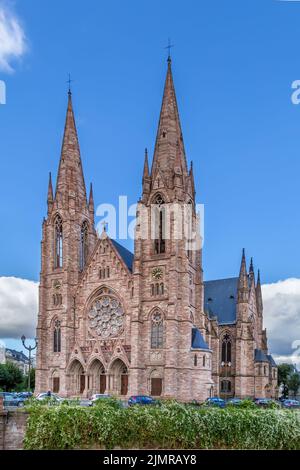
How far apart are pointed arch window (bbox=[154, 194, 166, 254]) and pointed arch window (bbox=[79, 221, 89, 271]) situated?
11285mm

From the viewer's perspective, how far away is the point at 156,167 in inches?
2367

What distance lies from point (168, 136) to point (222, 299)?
79.1 feet

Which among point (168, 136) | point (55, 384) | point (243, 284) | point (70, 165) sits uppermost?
point (168, 136)

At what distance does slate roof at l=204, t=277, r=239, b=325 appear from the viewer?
6906 centimetres

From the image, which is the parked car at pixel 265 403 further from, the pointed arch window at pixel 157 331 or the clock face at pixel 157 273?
the clock face at pixel 157 273

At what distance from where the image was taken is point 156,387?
177 feet

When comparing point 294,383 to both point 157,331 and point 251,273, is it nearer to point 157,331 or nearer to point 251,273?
point 251,273

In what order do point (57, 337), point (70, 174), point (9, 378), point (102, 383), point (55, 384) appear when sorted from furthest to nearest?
point (9, 378), point (70, 174), point (57, 337), point (55, 384), point (102, 383)

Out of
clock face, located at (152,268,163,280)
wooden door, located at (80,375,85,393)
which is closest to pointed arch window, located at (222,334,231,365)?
clock face, located at (152,268,163,280)

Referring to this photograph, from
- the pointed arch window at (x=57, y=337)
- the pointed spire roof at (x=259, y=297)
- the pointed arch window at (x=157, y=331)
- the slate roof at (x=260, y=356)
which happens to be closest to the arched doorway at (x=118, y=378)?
the pointed arch window at (x=157, y=331)

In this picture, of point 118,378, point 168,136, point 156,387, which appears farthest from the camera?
point 168,136

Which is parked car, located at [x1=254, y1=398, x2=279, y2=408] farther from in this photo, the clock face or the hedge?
the clock face

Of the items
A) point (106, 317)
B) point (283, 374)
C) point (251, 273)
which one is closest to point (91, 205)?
point (106, 317)
